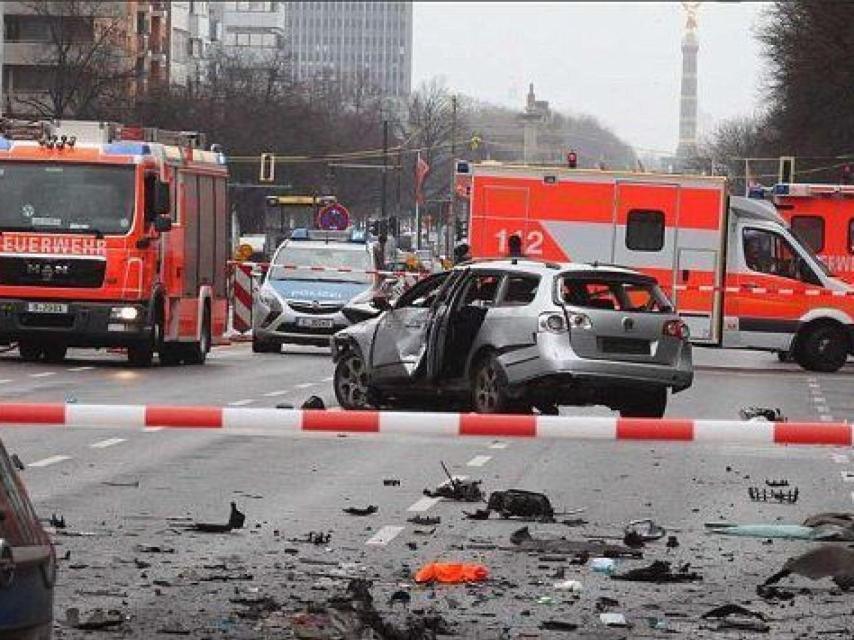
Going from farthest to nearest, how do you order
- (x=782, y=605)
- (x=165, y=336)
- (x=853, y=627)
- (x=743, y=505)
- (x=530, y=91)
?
(x=530, y=91)
(x=165, y=336)
(x=743, y=505)
(x=782, y=605)
(x=853, y=627)

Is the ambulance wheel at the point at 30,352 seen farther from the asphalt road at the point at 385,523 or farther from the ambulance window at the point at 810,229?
the ambulance window at the point at 810,229

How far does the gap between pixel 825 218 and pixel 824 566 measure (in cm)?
3280

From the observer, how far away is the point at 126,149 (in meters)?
30.6

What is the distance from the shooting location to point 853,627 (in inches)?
405

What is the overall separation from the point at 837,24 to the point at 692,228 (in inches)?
1358

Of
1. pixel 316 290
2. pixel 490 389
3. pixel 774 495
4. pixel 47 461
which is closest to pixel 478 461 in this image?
pixel 490 389

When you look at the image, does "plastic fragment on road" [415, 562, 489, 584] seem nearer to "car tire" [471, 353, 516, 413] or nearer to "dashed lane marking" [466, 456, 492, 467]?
"dashed lane marking" [466, 456, 492, 467]

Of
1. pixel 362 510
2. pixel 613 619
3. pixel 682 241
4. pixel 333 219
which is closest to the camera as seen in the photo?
pixel 613 619

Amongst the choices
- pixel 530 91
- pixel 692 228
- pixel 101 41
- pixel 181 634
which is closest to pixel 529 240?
pixel 692 228

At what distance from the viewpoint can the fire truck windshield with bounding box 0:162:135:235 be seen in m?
30.1

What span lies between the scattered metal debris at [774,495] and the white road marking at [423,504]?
2156 mm

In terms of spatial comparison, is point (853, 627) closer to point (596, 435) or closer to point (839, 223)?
point (596, 435)

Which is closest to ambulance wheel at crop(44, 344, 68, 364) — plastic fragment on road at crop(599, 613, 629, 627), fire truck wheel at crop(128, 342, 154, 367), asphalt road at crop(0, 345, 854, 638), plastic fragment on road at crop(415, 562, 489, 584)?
fire truck wheel at crop(128, 342, 154, 367)

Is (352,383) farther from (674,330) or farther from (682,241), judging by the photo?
(682,241)
